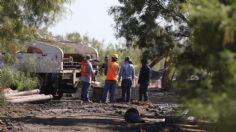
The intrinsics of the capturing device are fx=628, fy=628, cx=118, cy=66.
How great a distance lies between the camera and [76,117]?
58.2 feet

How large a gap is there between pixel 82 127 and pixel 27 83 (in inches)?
130

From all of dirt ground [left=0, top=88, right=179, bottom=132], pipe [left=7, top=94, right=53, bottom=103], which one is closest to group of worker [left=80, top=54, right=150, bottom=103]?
dirt ground [left=0, top=88, right=179, bottom=132]

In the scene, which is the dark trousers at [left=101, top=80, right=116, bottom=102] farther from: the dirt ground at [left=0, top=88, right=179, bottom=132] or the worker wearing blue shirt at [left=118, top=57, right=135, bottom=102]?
the dirt ground at [left=0, top=88, right=179, bottom=132]

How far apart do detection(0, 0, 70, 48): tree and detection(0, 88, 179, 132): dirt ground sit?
2220 mm

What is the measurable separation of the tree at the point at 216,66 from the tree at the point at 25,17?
380 inches

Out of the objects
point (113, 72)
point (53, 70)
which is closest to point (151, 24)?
point (113, 72)

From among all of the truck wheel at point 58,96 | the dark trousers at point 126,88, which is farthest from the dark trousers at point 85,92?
the truck wheel at point 58,96

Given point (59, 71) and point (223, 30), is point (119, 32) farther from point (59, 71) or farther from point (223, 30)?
point (223, 30)

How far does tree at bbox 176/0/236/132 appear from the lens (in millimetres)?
5512

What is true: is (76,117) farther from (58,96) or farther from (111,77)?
(58,96)

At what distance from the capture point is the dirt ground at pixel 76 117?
15352 mm

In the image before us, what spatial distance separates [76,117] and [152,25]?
338cm

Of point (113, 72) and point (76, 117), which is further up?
point (113, 72)

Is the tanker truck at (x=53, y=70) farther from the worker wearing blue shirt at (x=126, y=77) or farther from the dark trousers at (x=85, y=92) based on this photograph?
the worker wearing blue shirt at (x=126, y=77)
